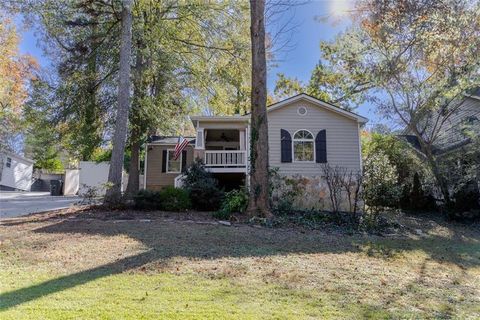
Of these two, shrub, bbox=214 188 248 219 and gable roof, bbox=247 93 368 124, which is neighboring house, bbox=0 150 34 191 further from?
shrub, bbox=214 188 248 219

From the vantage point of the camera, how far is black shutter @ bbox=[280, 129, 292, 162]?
584 inches

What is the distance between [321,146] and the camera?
15.0 meters

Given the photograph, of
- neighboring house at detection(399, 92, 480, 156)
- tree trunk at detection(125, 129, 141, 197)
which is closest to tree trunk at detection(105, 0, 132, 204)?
tree trunk at detection(125, 129, 141, 197)

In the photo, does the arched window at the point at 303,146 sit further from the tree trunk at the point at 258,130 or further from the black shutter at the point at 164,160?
the black shutter at the point at 164,160

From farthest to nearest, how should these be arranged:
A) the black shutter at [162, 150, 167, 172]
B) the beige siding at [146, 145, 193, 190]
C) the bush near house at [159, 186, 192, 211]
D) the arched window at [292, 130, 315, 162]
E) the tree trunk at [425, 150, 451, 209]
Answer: the black shutter at [162, 150, 167, 172] → the beige siding at [146, 145, 193, 190] → the arched window at [292, 130, 315, 162] → the tree trunk at [425, 150, 451, 209] → the bush near house at [159, 186, 192, 211]

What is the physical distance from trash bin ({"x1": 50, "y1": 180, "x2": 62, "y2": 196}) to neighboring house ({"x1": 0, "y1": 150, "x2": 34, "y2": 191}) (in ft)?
21.8

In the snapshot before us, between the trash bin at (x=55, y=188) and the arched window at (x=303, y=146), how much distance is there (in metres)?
17.8

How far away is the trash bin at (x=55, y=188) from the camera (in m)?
23.9

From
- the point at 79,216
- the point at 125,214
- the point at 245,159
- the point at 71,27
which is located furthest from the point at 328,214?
the point at 71,27

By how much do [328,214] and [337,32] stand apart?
9.95 m

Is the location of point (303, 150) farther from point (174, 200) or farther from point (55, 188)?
point (55, 188)

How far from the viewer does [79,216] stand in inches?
391

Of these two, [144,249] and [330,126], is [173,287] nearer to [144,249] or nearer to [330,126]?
[144,249]

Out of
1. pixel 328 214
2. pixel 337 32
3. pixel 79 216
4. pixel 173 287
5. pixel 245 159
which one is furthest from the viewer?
pixel 337 32
